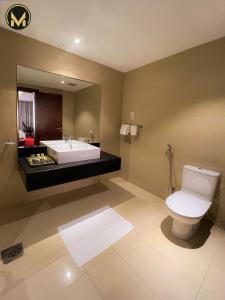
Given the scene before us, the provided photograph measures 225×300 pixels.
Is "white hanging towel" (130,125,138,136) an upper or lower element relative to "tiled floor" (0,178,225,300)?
upper

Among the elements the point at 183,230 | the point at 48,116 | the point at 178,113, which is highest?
the point at 178,113

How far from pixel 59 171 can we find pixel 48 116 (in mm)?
1066

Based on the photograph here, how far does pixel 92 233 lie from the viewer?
1787 mm

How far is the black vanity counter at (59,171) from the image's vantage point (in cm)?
152

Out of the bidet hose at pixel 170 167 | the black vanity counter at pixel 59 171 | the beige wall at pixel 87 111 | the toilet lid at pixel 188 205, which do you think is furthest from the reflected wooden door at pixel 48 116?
the toilet lid at pixel 188 205

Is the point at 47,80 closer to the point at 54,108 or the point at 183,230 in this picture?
the point at 54,108

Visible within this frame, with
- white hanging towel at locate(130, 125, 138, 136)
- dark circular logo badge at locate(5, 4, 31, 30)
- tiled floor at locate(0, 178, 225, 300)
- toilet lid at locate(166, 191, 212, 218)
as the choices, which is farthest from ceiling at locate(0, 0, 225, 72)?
tiled floor at locate(0, 178, 225, 300)

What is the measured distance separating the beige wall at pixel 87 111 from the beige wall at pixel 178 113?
65 cm

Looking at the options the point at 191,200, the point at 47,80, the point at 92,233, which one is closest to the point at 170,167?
the point at 191,200

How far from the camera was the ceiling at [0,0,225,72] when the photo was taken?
1392 millimetres

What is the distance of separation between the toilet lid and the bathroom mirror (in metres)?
1.65

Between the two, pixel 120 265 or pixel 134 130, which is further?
pixel 134 130

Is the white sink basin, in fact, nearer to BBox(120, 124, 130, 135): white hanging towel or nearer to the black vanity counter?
the black vanity counter

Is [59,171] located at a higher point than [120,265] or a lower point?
higher
